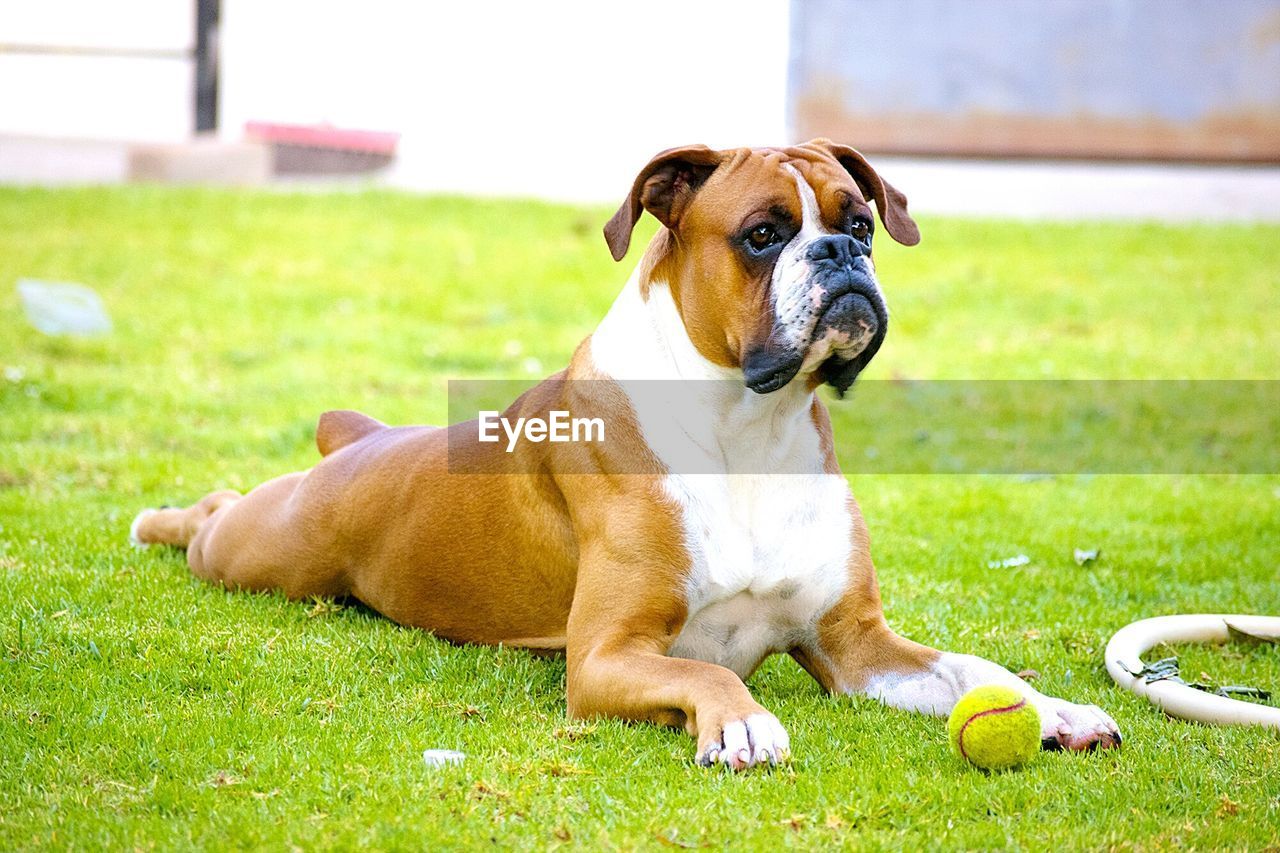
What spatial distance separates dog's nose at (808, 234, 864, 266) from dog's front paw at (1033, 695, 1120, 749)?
4.18ft

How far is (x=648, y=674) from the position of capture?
12.7 feet

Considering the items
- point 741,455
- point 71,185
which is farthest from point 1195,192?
point 741,455

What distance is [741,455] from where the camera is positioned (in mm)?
4254

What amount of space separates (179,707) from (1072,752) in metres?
2.42

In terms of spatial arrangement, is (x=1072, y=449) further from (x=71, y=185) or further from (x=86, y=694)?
(x=71, y=185)

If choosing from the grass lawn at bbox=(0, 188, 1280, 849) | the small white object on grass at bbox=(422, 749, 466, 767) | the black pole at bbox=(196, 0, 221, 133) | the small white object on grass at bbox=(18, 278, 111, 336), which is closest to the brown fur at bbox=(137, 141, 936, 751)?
the grass lawn at bbox=(0, 188, 1280, 849)

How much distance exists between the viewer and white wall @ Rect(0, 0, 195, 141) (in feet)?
53.2

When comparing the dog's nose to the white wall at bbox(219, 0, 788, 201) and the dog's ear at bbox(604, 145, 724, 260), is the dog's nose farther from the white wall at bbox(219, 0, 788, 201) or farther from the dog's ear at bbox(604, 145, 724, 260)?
the white wall at bbox(219, 0, 788, 201)

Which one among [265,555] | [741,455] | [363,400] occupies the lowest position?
[363,400]

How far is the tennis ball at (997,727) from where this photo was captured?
11.8 ft

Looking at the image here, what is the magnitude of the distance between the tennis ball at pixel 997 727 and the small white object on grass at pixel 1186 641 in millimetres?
777

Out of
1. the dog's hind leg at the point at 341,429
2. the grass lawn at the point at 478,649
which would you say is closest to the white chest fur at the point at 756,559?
the grass lawn at the point at 478,649

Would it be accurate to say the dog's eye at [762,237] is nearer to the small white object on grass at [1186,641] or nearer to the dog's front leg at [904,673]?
the dog's front leg at [904,673]

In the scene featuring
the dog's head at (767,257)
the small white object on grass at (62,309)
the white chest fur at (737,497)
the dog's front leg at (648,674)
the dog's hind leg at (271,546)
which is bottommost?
the small white object on grass at (62,309)
